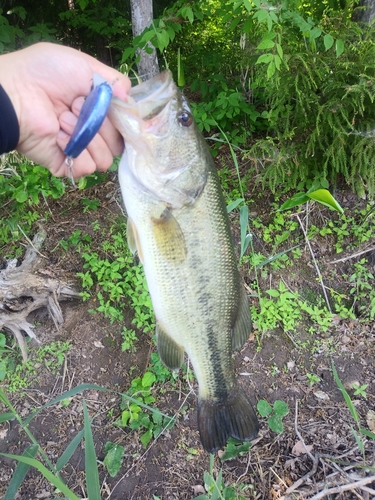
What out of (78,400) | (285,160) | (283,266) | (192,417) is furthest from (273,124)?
(78,400)

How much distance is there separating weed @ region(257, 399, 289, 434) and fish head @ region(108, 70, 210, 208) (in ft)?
5.61

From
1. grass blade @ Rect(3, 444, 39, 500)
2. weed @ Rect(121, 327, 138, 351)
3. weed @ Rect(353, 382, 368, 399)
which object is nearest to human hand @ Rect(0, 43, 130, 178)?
grass blade @ Rect(3, 444, 39, 500)

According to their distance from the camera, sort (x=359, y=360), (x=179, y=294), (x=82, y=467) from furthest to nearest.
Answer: (x=359, y=360), (x=82, y=467), (x=179, y=294)

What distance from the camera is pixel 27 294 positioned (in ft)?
10.2

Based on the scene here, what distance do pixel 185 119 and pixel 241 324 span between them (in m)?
0.96

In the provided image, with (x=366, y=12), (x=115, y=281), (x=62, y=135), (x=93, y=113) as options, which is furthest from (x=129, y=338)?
(x=366, y=12)

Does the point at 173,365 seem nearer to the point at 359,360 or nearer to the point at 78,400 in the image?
the point at 78,400

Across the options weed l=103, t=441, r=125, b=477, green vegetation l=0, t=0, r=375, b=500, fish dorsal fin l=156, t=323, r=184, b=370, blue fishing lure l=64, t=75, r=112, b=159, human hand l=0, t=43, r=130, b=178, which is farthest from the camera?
green vegetation l=0, t=0, r=375, b=500

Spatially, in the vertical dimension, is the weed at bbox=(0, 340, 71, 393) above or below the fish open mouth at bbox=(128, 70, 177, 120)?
below

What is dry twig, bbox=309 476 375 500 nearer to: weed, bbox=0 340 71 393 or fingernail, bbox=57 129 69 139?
weed, bbox=0 340 71 393

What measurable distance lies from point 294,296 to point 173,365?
1871 millimetres

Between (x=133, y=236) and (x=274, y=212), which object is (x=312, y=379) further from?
(x=133, y=236)

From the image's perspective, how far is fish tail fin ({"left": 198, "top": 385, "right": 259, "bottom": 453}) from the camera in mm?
1885

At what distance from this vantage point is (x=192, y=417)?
2891 millimetres
